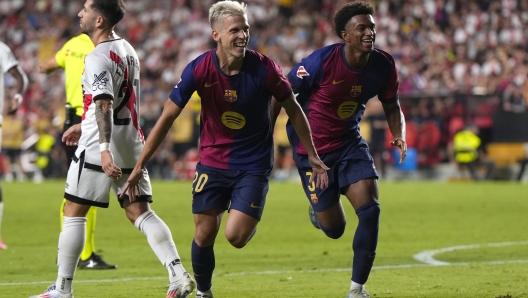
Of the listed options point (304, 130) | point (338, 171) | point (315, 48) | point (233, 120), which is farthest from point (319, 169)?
point (315, 48)

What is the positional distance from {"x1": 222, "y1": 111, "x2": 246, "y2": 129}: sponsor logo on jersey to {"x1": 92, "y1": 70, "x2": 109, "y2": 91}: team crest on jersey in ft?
2.77

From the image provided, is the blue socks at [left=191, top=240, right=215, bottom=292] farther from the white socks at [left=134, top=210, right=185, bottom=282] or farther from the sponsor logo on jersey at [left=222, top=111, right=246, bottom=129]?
the sponsor logo on jersey at [left=222, top=111, right=246, bottom=129]

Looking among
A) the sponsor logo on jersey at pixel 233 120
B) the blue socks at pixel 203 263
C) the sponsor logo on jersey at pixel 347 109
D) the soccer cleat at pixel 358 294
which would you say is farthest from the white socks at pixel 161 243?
the sponsor logo on jersey at pixel 347 109

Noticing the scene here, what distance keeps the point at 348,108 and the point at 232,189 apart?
1.26m

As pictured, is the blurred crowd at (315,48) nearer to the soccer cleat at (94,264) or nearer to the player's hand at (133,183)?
the soccer cleat at (94,264)

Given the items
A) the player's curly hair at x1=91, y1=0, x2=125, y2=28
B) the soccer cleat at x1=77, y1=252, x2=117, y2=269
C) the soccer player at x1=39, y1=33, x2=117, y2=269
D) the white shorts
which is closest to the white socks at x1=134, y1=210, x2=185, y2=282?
the white shorts

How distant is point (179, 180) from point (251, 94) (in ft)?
66.1

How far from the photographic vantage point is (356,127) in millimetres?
7465

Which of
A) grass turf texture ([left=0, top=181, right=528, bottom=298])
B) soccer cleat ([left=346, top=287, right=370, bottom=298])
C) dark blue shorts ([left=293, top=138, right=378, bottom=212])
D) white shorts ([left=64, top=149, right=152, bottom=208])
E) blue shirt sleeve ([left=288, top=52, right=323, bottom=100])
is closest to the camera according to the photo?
white shorts ([left=64, top=149, right=152, bottom=208])

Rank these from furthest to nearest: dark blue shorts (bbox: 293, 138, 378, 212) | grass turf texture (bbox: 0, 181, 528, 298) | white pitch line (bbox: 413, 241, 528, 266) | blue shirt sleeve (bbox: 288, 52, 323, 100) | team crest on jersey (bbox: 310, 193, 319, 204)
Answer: white pitch line (bbox: 413, 241, 528, 266) → grass turf texture (bbox: 0, 181, 528, 298) → team crest on jersey (bbox: 310, 193, 319, 204) → blue shirt sleeve (bbox: 288, 52, 323, 100) → dark blue shorts (bbox: 293, 138, 378, 212)

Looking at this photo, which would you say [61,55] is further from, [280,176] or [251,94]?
[280,176]

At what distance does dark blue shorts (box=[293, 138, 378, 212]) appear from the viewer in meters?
7.10

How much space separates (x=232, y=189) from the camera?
669 centimetres

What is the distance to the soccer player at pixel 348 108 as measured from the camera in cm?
698
